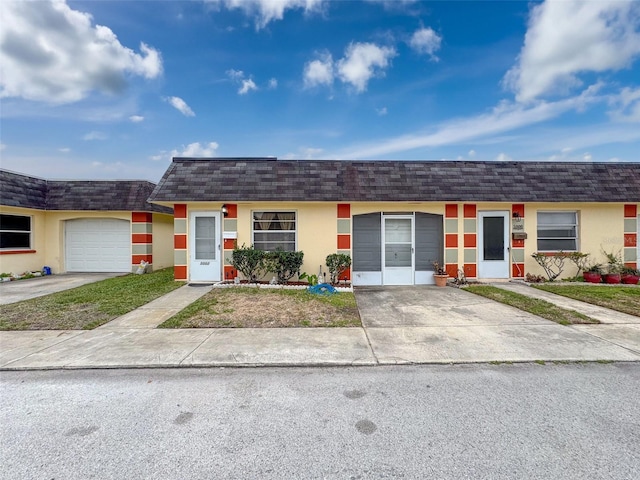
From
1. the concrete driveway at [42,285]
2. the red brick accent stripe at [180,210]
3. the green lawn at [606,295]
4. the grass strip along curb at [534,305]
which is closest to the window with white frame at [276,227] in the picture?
the red brick accent stripe at [180,210]

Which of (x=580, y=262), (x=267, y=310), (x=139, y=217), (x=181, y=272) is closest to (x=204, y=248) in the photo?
(x=181, y=272)

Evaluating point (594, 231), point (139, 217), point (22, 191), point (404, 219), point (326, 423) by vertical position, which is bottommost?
point (326, 423)

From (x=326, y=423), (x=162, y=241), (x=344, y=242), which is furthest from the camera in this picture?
(x=162, y=241)

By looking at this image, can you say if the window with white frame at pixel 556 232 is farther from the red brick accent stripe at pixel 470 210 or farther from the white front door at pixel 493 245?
the red brick accent stripe at pixel 470 210

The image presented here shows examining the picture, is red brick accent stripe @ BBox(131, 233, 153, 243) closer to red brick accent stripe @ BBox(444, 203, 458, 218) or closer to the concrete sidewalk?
the concrete sidewalk

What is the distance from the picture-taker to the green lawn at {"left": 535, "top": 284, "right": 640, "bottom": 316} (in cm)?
622

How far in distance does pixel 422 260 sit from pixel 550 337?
16.5 ft

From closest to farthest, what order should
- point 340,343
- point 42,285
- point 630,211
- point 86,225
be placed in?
point 340,343 → point 42,285 → point 630,211 → point 86,225

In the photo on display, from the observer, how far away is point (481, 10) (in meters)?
10.4

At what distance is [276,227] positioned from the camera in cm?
940

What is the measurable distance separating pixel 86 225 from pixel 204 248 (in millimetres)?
6592

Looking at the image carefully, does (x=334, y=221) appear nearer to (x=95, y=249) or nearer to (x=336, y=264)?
(x=336, y=264)

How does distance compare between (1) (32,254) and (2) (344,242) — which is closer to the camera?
(2) (344,242)

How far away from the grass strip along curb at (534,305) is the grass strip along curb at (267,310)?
357 centimetres
